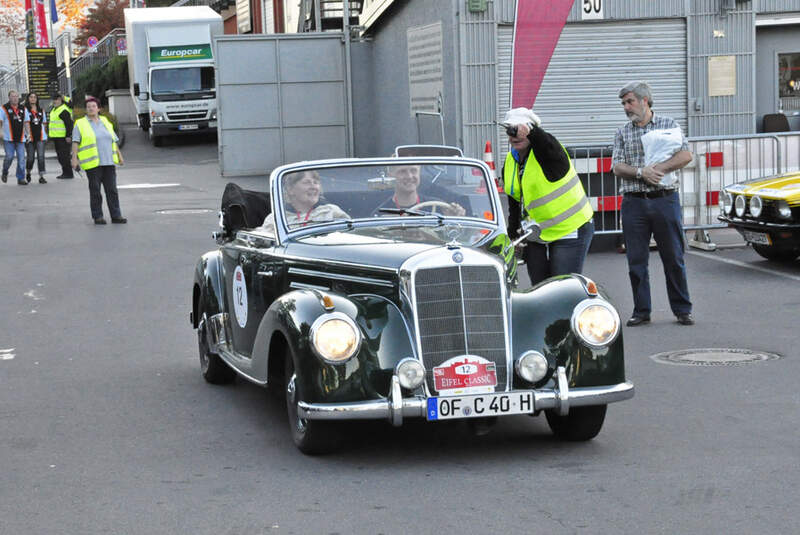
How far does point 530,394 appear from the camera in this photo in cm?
634

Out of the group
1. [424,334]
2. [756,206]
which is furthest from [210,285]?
[756,206]

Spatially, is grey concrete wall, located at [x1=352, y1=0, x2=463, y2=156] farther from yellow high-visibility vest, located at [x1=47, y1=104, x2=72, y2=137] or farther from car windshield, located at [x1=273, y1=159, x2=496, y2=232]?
car windshield, located at [x1=273, y1=159, x2=496, y2=232]

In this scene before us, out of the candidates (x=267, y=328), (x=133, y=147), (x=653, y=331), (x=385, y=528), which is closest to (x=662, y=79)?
(x=653, y=331)

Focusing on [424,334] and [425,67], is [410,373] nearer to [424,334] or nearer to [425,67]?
[424,334]

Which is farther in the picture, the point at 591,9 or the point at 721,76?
the point at 721,76

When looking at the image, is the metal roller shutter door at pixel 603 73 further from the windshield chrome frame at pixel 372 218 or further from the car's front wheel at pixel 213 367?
the windshield chrome frame at pixel 372 218

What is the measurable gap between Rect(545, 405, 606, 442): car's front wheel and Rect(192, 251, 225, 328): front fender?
8.77 ft

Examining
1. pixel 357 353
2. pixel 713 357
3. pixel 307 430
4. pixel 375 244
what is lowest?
pixel 713 357

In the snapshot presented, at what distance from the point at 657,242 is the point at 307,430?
4.72 metres

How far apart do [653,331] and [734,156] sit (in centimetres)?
626

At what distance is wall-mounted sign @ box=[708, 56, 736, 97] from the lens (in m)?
22.6

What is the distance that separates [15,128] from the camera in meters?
28.0

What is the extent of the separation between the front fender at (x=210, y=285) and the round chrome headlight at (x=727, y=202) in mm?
6837

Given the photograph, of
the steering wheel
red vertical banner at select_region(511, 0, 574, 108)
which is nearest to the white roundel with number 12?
the steering wheel
